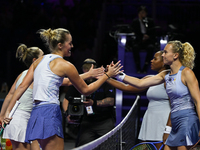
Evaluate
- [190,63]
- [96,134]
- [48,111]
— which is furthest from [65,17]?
[48,111]

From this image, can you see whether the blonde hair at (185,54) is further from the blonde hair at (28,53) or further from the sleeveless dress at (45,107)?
the blonde hair at (28,53)

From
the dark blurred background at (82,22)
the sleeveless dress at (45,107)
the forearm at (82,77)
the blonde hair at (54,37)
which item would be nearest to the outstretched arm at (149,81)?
the forearm at (82,77)

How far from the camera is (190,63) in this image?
12.3 feet

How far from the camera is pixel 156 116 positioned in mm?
4457

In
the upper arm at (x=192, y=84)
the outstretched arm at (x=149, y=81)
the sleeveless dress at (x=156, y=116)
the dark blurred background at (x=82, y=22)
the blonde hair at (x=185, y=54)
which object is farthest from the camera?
the dark blurred background at (x=82, y=22)

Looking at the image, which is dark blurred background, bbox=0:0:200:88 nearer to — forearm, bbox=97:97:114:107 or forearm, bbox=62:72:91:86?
forearm, bbox=97:97:114:107

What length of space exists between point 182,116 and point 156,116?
101cm

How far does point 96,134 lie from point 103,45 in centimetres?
669

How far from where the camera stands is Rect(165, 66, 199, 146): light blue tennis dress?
134 inches

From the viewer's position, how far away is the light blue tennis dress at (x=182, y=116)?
3398 millimetres

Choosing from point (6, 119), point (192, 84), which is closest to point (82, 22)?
point (192, 84)

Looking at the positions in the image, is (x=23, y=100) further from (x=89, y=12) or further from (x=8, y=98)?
(x=89, y=12)

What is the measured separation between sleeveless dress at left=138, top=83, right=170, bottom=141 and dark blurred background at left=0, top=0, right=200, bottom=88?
5.02 metres

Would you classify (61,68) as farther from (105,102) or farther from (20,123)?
(105,102)
